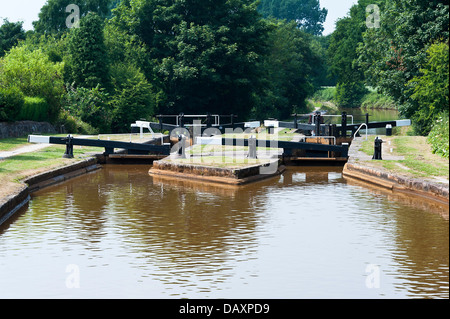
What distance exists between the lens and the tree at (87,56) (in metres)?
40.6

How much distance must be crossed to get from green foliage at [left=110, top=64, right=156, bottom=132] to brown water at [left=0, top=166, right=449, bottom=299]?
62.0 feet

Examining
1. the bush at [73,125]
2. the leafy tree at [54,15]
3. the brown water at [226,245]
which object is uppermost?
the leafy tree at [54,15]

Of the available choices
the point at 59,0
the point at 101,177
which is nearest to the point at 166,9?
the point at 59,0

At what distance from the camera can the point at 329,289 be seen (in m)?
10.6

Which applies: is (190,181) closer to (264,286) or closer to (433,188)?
(433,188)

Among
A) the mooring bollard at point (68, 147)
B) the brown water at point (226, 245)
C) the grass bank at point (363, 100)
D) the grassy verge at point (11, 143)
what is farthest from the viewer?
the grass bank at point (363, 100)

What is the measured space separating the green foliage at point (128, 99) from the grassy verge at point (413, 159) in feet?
45.7

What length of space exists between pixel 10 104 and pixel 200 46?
17.9 m

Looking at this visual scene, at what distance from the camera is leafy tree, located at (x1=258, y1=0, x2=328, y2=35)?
591 feet

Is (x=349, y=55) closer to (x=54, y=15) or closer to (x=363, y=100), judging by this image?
(x=363, y=100)

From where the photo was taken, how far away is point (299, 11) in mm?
180875

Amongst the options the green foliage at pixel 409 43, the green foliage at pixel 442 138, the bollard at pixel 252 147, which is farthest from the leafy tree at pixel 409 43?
the bollard at pixel 252 147

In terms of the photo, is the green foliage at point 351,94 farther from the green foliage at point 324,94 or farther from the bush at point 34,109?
the bush at point 34,109

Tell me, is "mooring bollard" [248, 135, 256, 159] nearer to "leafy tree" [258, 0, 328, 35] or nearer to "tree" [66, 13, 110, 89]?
"tree" [66, 13, 110, 89]
